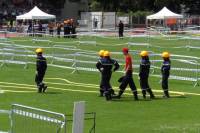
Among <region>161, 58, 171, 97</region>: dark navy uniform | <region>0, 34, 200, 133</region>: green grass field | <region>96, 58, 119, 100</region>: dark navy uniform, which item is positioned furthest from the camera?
<region>161, 58, 171, 97</region>: dark navy uniform

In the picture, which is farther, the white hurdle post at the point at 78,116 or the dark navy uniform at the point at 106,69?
the dark navy uniform at the point at 106,69

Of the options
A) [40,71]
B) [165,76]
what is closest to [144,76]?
[165,76]

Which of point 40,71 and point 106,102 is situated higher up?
point 40,71

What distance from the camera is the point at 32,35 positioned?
2266 inches

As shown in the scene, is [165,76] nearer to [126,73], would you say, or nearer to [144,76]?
[144,76]

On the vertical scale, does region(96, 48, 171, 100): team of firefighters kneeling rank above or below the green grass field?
above

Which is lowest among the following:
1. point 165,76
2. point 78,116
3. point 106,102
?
point 106,102

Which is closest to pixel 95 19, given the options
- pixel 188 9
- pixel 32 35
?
pixel 32 35

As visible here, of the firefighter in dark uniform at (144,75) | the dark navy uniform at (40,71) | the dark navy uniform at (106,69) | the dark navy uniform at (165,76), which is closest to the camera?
the dark navy uniform at (106,69)

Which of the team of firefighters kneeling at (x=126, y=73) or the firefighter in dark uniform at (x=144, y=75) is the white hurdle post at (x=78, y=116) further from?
the firefighter in dark uniform at (x=144, y=75)

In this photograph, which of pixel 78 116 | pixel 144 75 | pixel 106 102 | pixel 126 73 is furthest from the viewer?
pixel 144 75

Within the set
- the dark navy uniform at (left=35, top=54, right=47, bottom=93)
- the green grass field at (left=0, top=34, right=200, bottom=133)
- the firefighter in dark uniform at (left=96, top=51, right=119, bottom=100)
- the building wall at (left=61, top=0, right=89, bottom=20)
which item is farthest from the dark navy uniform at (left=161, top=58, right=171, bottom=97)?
the building wall at (left=61, top=0, right=89, bottom=20)

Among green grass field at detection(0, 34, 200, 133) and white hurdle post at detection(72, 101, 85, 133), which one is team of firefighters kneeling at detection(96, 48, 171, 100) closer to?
green grass field at detection(0, 34, 200, 133)

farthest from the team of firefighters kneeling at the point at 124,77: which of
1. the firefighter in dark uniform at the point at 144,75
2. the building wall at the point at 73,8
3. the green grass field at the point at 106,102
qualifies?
the building wall at the point at 73,8
